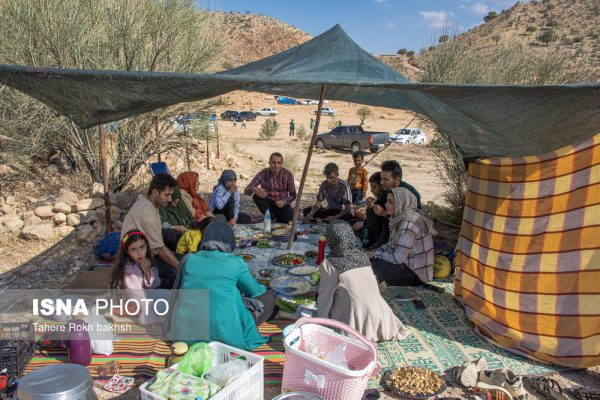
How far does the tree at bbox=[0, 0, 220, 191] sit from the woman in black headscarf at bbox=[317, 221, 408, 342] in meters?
5.99

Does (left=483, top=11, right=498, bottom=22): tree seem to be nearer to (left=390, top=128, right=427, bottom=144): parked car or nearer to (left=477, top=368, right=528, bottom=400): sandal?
(left=390, top=128, right=427, bottom=144): parked car

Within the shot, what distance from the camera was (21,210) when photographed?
730cm

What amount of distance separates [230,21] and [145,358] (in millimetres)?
69208

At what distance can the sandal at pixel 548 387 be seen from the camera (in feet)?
10.0

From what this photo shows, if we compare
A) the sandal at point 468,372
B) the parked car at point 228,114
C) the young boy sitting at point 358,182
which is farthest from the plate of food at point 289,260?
the parked car at point 228,114

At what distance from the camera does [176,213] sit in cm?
571

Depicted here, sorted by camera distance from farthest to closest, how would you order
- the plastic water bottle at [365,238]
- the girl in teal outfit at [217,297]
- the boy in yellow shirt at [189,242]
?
the plastic water bottle at [365,238] → the boy in yellow shirt at [189,242] → the girl in teal outfit at [217,297]

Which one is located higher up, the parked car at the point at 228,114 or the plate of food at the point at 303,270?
the parked car at the point at 228,114

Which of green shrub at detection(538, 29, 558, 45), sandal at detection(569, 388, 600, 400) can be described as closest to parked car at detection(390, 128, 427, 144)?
sandal at detection(569, 388, 600, 400)

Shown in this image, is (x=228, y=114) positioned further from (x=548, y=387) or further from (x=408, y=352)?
(x=548, y=387)

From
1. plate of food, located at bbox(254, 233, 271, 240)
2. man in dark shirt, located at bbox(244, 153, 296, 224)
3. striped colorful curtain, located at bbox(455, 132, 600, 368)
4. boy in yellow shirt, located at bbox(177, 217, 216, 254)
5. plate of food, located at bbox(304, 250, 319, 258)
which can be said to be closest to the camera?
striped colorful curtain, located at bbox(455, 132, 600, 368)

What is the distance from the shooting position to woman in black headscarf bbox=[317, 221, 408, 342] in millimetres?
3482

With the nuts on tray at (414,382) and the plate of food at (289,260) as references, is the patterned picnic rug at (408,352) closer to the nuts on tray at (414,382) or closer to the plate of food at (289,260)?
the nuts on tray at (414,382)

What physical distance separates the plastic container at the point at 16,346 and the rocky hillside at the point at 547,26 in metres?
36.2
